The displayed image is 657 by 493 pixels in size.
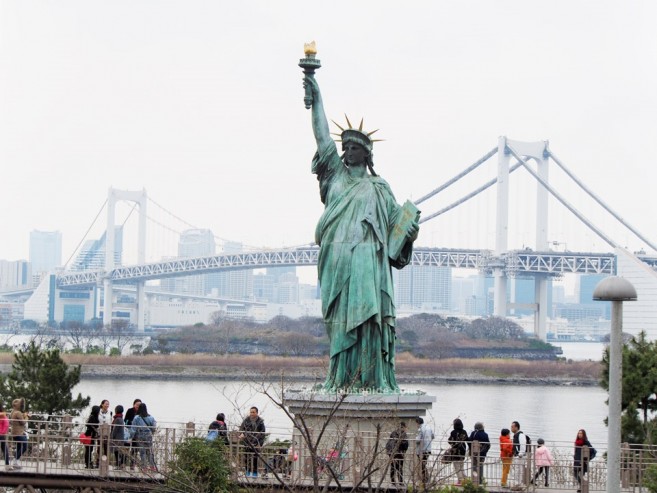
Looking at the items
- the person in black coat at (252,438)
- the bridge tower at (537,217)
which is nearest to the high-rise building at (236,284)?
the bridge tower at (537,217)

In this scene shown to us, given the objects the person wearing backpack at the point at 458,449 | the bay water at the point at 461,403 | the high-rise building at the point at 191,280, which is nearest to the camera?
the person wearing backpack at the point at 458,449

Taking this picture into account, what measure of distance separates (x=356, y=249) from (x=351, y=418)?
136 cm

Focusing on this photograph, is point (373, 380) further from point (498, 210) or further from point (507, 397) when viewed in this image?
point (498, 210)

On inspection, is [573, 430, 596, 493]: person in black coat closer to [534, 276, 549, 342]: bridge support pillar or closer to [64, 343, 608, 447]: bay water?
[64, 343, 608, 447]: bay water

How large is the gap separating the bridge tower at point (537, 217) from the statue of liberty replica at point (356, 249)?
57.6 m

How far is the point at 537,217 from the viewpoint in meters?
70.2

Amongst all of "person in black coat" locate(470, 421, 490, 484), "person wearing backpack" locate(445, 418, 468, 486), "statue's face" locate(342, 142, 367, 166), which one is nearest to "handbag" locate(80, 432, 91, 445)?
"person wearing backpack" locate(445, 418, 468, 486)

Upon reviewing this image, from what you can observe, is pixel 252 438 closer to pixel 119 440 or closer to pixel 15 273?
pixel 119 440

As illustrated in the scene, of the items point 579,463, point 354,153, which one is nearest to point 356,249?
point 354,153

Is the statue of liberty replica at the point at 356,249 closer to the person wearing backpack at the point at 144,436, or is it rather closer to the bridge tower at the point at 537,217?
the person wearing backpack at the point at 144,436

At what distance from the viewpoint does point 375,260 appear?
37.3ft

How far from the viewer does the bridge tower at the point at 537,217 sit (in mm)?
69250

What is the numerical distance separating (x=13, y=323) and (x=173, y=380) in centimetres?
6162

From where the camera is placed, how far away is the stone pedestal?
10391 mm
